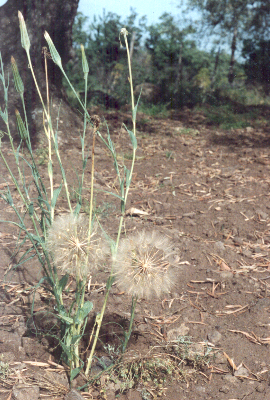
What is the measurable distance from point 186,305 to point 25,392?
1147 mm

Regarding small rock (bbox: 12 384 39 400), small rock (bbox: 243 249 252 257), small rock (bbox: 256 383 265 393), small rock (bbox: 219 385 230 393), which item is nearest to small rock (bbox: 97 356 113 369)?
small rock (bbox: 12 384 39 400)

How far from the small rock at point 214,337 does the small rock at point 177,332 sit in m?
0.13

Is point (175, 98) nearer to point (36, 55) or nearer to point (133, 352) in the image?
point (36, 55)

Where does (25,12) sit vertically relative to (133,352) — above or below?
above

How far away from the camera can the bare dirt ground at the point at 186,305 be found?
6.09 ft

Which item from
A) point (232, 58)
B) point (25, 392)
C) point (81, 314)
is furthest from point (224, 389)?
point (232, 58)

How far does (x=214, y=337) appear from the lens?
7.14 feet

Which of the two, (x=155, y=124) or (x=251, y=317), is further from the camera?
Result: (x=155, y=124)

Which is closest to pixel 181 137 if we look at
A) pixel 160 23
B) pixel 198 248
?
pixel 198 248

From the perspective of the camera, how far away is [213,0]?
30.9 feet

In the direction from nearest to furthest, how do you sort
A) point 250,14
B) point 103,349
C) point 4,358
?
→ point 4,358, point 103,349, point 250,14

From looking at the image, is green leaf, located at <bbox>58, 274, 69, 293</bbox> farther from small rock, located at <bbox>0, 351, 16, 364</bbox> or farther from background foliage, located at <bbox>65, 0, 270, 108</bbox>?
background foliage, located at <bbox>65, 0, 270, 108</bbox>

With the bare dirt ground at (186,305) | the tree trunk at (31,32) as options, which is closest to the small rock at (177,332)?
the bare dirt ground at (186,305)

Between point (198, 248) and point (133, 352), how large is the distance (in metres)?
1.26
